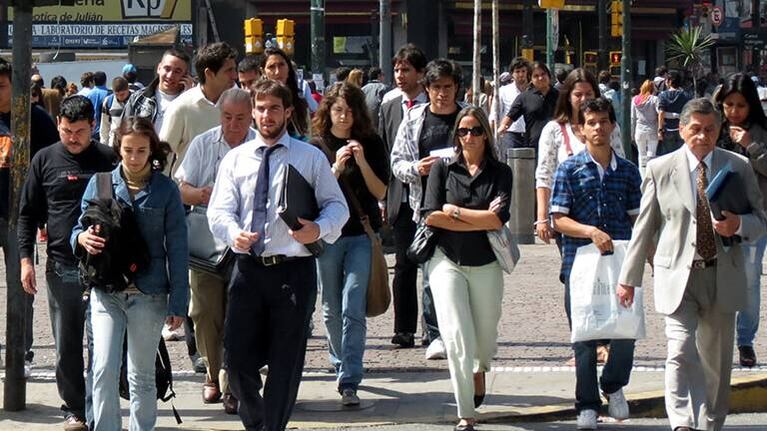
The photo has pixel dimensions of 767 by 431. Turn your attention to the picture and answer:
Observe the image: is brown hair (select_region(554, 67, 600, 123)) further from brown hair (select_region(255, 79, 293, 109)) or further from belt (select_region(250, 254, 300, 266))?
belt (select_region(250, 254, 300, 266))

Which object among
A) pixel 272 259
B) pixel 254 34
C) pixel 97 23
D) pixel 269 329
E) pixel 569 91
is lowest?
pixel 269 329

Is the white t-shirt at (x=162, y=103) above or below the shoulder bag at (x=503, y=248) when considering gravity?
above

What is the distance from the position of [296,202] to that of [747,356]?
389 centimetres

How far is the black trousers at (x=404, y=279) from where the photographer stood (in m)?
10.6

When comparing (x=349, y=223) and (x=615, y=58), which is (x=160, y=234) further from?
(x=615, y=58)

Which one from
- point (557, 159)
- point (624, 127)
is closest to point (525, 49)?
point (624, 127)

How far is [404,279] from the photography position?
10.7 m

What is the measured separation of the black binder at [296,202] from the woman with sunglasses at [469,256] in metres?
1.12

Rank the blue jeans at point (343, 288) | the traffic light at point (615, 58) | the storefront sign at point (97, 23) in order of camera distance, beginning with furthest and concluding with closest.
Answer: the storefront sign at point (97, 23) < the traffic light at point (615, 58) < the blue jeans at point (343, 288)

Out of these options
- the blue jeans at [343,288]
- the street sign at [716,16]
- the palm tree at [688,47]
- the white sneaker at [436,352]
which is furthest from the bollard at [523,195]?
the street sign at [716,16]

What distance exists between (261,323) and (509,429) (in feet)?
5.82

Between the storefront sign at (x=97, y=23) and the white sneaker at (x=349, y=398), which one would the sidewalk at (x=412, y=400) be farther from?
the storefront sign at (x=97, y=23)

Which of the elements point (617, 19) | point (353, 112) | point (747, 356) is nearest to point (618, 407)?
point (747, 356)

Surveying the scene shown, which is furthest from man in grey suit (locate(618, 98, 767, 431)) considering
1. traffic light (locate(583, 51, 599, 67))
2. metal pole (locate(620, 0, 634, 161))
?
traffic light (locate(583, 51, 599, 67))
